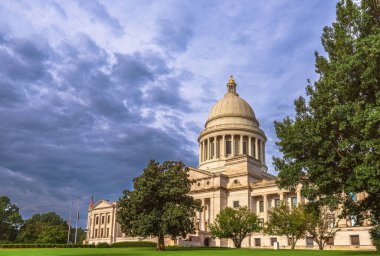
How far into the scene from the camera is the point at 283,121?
28.2m

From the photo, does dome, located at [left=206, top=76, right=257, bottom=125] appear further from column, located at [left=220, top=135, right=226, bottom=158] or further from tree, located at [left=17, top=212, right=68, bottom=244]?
tree, located at [left=17, top=212, right=68, bottom=244]

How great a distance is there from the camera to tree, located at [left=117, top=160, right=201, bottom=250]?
139 ft

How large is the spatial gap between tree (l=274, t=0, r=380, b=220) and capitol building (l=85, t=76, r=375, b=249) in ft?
91.5

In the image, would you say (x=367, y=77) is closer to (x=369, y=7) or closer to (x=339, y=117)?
(x=339, y=117)

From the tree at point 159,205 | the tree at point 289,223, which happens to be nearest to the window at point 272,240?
the tree at point 289,223

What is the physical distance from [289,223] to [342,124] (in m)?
28.2

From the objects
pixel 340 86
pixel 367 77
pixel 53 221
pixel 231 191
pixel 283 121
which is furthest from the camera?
pixel 53 221

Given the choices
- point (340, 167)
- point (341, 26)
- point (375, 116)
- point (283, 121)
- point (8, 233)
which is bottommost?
point (8, 233)

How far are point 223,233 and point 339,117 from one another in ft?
108

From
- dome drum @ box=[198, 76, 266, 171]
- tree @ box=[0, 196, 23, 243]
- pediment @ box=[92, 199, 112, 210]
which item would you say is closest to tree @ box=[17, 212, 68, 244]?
tree @ box=[0, 196, 23, 243]

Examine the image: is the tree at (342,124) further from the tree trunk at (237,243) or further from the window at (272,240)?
the window at (272,240)

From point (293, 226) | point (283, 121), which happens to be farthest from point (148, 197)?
point (283, 121)

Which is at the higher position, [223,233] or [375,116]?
[375,116]

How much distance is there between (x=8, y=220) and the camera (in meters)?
99.2
